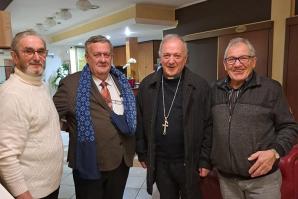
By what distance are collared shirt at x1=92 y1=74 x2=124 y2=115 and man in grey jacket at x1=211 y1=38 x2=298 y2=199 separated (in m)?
0.61

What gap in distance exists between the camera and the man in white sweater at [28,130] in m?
1.22

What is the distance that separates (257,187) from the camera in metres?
1.40

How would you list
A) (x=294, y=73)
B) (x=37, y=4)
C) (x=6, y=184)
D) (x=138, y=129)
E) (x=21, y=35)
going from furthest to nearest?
(x=37, y=4) < (x=294, y=73) < (x=138, y=129) < (x=21, y=35) < (x=6, y=184)

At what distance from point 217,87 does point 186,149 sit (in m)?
0.40

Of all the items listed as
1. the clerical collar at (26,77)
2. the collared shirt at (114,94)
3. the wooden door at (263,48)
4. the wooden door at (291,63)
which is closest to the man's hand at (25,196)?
the clerical collar at (26,77)

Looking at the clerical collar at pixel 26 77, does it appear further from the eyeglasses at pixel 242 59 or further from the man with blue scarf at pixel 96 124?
the eyeglasses at pixel 242 59

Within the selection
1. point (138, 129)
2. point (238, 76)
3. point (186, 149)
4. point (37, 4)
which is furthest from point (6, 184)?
point (37, 4)

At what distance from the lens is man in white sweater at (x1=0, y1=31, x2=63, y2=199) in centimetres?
122

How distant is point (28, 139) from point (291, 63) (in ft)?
Result: 12.0

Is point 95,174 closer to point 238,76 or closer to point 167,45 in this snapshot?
point 167,45

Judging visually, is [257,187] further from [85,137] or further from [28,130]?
[28,130]

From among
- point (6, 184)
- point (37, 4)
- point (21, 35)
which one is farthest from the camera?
point (37, 4)

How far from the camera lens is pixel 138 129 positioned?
1.80m

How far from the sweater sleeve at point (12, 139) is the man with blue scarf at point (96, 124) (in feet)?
1.24
